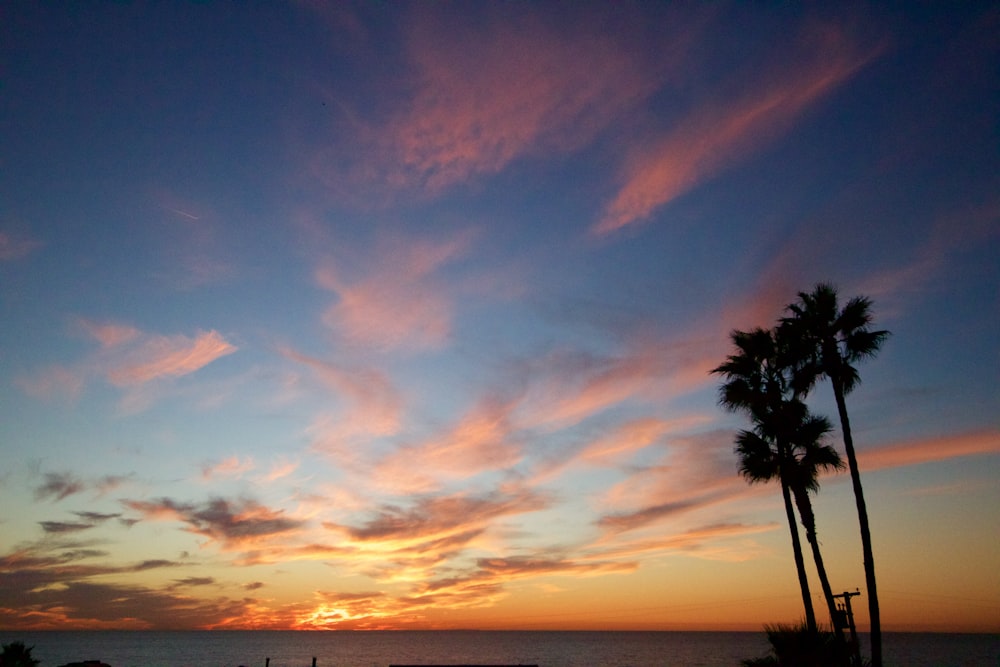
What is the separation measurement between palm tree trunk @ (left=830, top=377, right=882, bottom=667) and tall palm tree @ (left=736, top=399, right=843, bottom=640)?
1.17m

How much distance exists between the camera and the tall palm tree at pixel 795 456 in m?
27.8

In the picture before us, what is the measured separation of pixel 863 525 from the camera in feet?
84.3

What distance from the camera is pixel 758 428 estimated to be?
1161 inches

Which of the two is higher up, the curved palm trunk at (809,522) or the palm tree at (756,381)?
the palm tree at (756,381)

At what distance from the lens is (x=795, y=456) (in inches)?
1123

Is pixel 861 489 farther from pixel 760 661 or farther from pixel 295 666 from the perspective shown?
pixel 295 666

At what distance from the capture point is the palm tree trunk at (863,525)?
24.1m

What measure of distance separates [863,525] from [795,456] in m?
3.95

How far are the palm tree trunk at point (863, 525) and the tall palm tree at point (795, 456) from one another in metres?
1.17

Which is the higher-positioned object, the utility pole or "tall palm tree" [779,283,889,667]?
"tall palm tree" [779,283,889,667]

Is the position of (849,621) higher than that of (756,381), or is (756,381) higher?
(756,381)

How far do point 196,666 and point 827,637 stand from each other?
135 meters

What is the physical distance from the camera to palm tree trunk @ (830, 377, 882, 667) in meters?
24.1

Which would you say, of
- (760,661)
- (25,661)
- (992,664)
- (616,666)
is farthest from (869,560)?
(992,664)
